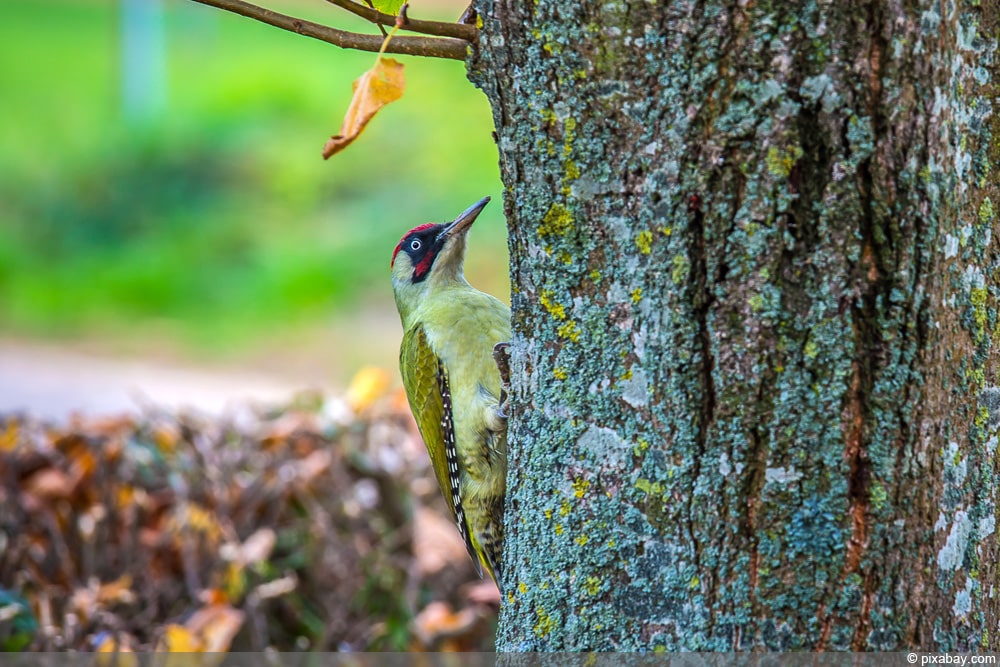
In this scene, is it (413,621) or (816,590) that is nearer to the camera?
(816,590)

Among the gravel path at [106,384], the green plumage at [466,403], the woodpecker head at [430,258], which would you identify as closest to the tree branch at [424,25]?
the green plumage at [466,403]

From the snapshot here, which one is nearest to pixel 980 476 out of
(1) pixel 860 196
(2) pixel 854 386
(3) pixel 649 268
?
(2) pixel 854 386

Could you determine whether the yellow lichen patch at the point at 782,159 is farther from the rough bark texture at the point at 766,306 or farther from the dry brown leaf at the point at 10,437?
the dry brown leaf at the point at 10,437

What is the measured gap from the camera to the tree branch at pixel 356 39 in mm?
1873

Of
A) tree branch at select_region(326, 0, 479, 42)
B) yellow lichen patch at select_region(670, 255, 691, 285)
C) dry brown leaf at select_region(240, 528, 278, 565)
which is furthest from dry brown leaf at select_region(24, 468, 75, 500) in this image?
yellow lichen patch at select_region(670, 255, 691, 285)

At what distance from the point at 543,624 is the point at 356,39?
106 centimetres

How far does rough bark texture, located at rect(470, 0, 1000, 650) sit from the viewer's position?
1547mm

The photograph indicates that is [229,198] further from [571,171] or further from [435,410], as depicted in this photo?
[571,171]

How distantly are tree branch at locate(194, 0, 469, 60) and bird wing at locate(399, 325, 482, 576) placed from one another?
1557 millimetres

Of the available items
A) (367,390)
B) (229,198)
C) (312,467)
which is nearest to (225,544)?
(312,467)

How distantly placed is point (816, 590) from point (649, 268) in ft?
1.74

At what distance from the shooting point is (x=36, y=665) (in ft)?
9.82

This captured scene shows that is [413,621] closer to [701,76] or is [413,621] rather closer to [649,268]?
[649,268]

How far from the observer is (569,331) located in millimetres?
1764
